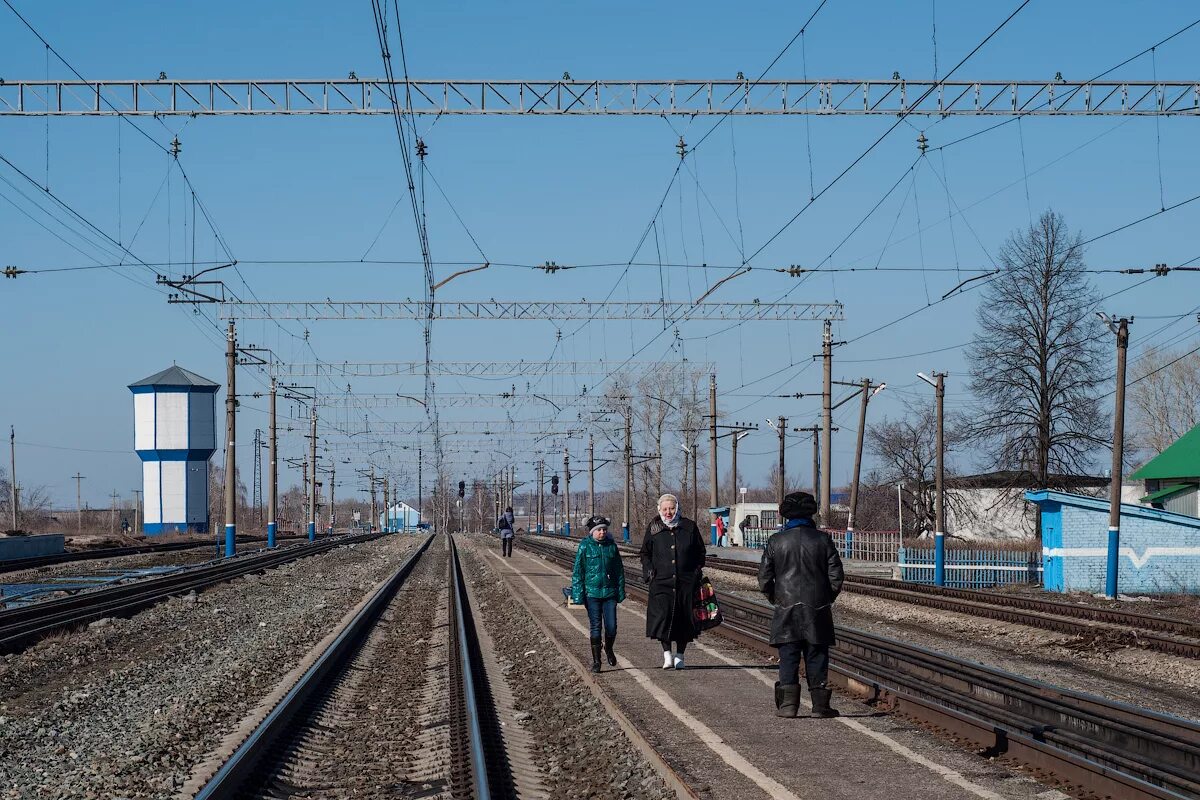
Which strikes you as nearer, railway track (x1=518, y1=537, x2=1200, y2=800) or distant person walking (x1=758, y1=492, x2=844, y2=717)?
railway track (x1=518, y1=537, x2=1200, y2=800)

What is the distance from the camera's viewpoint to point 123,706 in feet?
44.3

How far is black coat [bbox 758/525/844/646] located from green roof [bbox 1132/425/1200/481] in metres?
45.9

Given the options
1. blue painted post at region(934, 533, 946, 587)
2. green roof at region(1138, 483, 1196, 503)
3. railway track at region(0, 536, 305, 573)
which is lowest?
railway track at region(0, 536, 305, 573)

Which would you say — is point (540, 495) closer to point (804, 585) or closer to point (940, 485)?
point (940, 485)

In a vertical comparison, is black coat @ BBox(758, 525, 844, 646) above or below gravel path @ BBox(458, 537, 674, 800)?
above

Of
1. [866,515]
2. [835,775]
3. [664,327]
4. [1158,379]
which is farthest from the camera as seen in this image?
[866,515]

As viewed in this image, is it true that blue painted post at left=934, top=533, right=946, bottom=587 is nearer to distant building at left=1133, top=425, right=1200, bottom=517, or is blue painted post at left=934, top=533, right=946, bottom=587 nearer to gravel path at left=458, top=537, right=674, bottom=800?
gravel path at left=458, top=537, right=674, bottom=800

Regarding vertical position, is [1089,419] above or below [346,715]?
above

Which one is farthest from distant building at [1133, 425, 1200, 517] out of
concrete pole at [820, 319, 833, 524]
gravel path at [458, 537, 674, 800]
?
gravel path at [458, 537, 674, 800]

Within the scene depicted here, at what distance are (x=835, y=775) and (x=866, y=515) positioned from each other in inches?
3471

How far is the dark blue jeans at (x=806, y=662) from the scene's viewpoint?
420 inches

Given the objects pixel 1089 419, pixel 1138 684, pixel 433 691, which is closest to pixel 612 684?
pixel 433 691

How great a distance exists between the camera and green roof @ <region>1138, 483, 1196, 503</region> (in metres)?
53.3

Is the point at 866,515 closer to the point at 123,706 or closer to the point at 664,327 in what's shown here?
the point at 664,327
